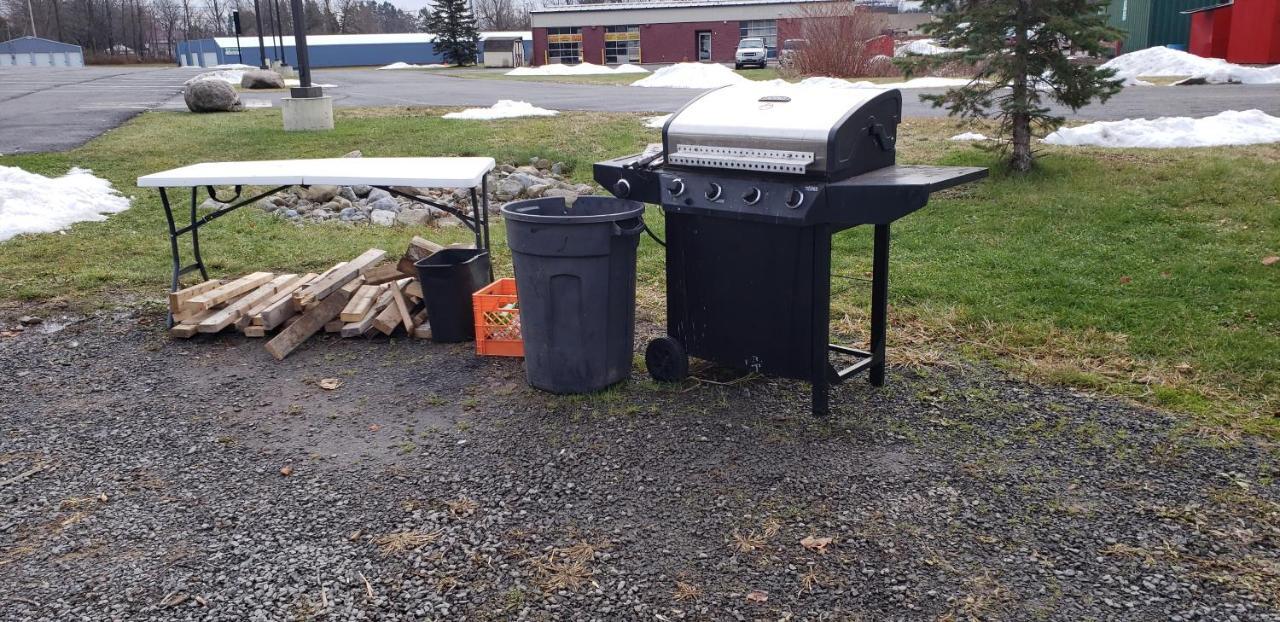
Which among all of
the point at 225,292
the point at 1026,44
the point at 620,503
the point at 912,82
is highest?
the point at 1026,44

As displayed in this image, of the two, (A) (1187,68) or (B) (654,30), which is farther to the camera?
(B) (654,30)

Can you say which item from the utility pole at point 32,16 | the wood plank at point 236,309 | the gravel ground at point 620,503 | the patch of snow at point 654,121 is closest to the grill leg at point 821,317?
the gravel ground at point 620,503

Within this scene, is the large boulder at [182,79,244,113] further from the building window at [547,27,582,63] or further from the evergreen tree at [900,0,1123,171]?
the building window at [547,27,582,63]

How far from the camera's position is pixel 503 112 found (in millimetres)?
18391

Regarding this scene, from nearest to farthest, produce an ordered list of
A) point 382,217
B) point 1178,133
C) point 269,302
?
1. point 269,302
2. point 382,217
3. point 1178,133

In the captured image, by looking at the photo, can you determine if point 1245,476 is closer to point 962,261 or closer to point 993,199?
point 962,261

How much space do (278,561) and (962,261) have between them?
566cm

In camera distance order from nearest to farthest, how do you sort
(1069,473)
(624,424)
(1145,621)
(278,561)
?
(1145,621)
(278,561)
(1069,473)
(624,424)

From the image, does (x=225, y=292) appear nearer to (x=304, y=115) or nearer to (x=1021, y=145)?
(x=1021, y=145)

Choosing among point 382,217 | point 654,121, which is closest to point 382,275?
point 382,217

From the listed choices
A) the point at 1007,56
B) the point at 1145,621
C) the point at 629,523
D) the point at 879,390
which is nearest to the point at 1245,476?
the point at 1145,621

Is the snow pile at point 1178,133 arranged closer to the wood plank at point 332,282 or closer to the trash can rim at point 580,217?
the trash can rim at point 580,217

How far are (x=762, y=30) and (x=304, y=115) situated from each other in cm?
4765

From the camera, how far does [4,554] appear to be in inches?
140
